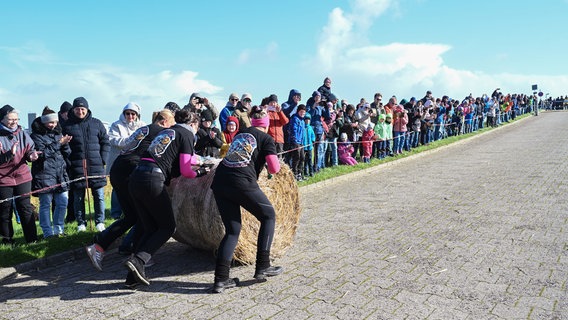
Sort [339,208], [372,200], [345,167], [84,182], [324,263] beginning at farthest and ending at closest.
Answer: [345,167] → [372,200] → [339,208] → [84,182] → [324,263]

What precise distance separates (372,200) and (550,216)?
3.42 m

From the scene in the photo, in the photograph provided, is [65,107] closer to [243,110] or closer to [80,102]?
[80,102]

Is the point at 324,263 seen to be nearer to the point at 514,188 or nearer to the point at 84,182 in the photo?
the point at 84,182

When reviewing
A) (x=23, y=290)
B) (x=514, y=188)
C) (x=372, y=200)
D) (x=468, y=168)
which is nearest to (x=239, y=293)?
(x=23, y=290)

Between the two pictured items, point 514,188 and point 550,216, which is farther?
point 514,188

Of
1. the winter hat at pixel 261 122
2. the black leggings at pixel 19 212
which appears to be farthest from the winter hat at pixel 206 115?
the winter hat at pixel 261 122

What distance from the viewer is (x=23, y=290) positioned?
215 inches

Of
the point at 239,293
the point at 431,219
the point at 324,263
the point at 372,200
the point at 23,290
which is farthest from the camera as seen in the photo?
the point at 372,200

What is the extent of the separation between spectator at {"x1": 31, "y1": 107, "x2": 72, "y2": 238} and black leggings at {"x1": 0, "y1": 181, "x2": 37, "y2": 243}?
0.14 metres

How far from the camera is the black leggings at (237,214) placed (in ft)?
17.1

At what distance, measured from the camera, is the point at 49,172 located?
7.24 metres

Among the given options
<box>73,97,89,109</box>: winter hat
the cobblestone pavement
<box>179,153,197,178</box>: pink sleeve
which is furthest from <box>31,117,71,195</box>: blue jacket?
<box>179,153,197,178</box>: pink sleeve

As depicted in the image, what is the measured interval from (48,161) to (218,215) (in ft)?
10.9

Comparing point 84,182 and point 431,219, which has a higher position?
point 84,182
